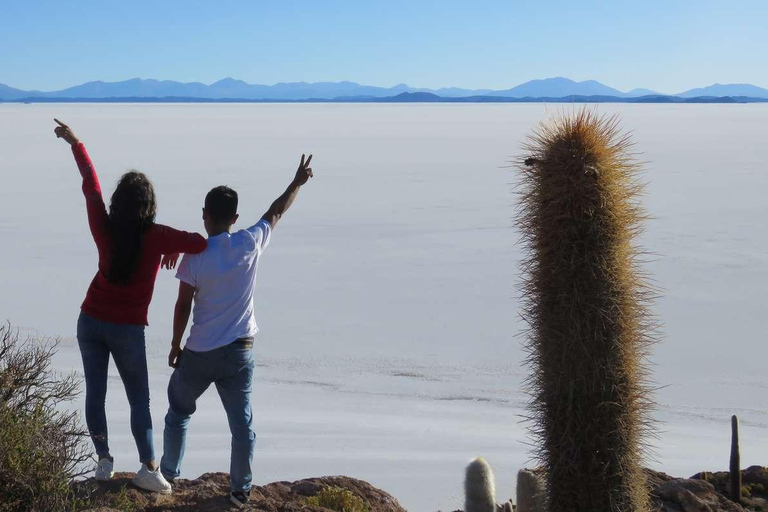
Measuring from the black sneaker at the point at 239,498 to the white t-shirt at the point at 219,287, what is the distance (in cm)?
68

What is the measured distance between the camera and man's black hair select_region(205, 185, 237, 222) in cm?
395

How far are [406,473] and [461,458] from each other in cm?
49

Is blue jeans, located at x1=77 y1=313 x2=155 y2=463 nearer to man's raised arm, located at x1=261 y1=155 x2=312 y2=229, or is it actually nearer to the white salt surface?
man's raised arm, located at x1=261 y1=155 x2=312 y2=229

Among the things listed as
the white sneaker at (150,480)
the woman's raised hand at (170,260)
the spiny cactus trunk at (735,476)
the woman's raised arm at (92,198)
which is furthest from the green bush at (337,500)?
the spiny cactus trunk at (735,476)

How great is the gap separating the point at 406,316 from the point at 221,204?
7034mm

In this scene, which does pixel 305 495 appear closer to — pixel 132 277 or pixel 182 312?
pixel 182 312

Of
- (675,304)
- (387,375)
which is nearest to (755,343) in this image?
(675,304)

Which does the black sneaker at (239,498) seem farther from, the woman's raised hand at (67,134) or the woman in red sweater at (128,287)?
the woman's raised hand at (67,134)

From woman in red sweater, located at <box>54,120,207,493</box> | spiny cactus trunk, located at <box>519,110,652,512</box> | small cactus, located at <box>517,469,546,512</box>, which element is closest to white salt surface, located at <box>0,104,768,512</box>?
small cactus, located at <box>517,469,546,512</box>

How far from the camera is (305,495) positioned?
443 cm

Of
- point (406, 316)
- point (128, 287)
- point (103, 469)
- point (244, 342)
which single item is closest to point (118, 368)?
point (128, 287)

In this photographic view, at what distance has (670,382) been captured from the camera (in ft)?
27.7

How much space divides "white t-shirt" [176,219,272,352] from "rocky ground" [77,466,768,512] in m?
0.71

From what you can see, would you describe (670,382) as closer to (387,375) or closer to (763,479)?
(387,375)
